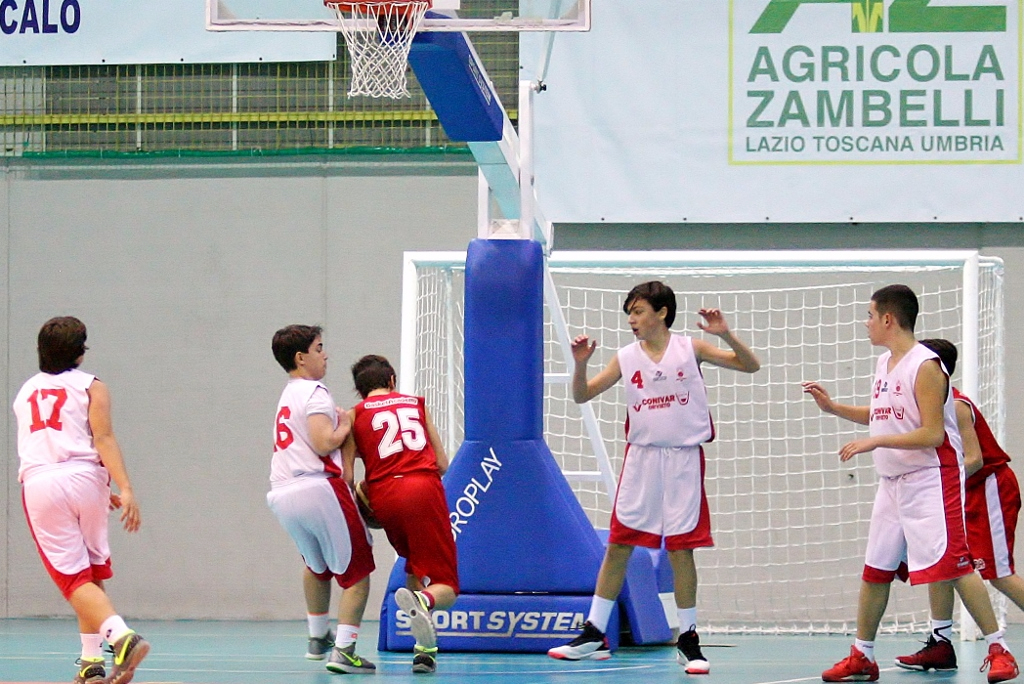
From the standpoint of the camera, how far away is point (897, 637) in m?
7.68

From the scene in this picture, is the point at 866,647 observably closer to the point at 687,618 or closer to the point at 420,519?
the point at 687,618

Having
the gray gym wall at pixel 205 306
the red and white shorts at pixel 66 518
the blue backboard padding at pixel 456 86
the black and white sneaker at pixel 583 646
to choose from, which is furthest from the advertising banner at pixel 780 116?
the red and white shorts at pixel 66 518

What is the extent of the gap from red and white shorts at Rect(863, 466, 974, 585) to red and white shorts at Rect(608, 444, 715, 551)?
28.2 inches

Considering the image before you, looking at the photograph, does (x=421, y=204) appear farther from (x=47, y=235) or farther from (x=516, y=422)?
(x=516, y=422)

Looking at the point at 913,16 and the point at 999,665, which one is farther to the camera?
the point at 913,16

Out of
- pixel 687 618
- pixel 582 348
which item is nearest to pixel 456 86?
pixel 582 348

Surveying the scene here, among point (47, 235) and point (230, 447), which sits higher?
point (47, 235)

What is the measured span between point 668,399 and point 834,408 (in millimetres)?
682

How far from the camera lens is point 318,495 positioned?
5.48m

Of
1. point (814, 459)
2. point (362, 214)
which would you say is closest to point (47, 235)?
point (362, 214)

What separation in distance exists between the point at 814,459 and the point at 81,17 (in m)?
5.65

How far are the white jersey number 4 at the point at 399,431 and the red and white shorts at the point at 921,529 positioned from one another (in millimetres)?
1858

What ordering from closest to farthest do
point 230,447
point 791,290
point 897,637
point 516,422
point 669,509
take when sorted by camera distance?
point 669,509, point 516,422, point 897,637, point 791,290, point 230,447

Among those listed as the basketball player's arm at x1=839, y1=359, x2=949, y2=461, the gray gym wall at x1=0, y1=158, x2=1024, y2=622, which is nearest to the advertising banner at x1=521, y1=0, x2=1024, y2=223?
the gray gym wall at x1=0, y1=158, x2=1024, y2=622
